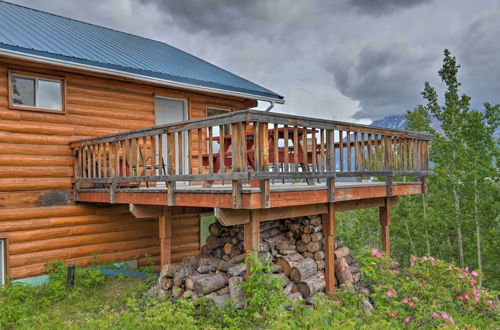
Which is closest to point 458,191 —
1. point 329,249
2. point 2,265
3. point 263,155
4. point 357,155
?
point 357,155

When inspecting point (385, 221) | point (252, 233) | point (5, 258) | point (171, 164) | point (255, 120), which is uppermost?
point (255, 120)

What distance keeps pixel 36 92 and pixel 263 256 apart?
5.72 metres

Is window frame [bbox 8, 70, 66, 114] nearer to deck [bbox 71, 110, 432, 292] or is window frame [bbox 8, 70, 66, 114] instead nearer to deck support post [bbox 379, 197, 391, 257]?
deck [bbox 71, 110, 432, 292]

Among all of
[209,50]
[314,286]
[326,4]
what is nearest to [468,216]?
[326,4]

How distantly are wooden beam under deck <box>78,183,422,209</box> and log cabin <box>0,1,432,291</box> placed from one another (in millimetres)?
20

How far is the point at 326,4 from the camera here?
1511 cm

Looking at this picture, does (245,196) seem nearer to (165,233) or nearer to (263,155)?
(263,155)

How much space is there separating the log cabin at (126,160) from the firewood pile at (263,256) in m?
0.36

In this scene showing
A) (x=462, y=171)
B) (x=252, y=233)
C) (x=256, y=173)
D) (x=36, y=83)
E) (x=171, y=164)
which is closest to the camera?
(x=256, y=173)

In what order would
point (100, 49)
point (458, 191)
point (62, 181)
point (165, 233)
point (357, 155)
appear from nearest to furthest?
point (357, 155) → point (165, 233) → point (62, 181) → point (100, 49) → point (458, 191)

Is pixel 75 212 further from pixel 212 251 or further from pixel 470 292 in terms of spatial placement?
pixel 470 292

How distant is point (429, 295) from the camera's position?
5.82 m

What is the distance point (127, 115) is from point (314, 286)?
237 inches

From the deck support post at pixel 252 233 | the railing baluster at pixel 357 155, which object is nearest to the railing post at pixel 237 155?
the deck support post at pixel 252 233
